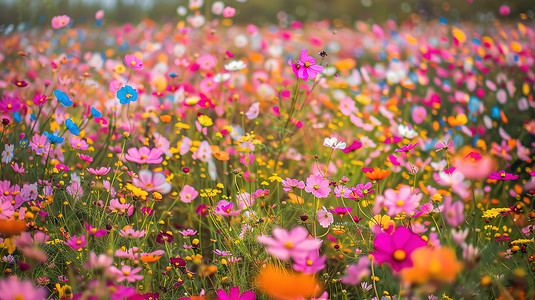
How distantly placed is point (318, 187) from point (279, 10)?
850cm

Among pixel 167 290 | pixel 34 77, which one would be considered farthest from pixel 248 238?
pixel 34 77

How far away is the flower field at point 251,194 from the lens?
0.84 meters

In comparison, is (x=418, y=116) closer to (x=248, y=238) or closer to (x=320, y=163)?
(x=320, y=163)

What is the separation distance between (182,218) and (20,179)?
53 cm

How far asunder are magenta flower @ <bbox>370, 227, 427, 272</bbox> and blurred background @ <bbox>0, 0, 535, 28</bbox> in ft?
4.46

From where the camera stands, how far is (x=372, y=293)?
1.13m

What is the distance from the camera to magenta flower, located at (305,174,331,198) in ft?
3.78

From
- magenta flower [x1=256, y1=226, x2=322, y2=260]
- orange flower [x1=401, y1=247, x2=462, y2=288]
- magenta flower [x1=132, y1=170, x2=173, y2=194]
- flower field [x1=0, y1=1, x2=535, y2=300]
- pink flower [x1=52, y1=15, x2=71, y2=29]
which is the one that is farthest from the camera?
pink flower [x1=52, y1=15, x2=71, y2=29]

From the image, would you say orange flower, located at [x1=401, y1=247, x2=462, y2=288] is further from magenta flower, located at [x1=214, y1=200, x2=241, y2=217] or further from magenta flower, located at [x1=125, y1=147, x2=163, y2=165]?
magenta flower, located at [x1=125, y1=147, x2=163, y2=165]

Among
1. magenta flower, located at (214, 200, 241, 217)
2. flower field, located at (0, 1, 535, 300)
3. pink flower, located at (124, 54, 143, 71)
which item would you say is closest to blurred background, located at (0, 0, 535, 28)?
flower field, located at (0, 1, 535, 300)

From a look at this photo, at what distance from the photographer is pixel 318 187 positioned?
117 centimetres

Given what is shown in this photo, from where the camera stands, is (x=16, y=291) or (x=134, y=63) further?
(x=134, y=63)

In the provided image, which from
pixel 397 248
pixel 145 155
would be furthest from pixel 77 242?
pixel 397 248

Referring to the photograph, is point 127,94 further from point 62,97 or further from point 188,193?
point 188,193
